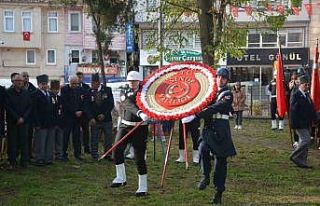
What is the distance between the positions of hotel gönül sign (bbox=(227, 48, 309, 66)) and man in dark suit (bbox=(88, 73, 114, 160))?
1135 inches

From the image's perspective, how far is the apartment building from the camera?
158ft

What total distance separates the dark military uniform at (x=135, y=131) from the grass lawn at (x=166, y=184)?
569mm

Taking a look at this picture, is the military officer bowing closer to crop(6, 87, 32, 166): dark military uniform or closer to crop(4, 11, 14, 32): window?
crop(6, 87, 32, 166): dark military uniform

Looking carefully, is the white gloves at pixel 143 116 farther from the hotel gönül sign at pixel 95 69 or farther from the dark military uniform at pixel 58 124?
the hotel gönül sign at pixel 95 69

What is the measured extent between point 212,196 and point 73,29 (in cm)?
4203

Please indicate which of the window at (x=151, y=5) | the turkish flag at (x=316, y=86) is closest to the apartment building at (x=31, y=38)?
the window at (x=151, y=5)

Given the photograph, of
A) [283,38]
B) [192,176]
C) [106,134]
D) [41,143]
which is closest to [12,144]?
[41,143]

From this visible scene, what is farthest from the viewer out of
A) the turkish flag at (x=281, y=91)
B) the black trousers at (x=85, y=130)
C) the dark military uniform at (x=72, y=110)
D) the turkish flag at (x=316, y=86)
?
the turkish flag at (x=281, y=91)

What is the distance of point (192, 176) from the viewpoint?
34.9ft

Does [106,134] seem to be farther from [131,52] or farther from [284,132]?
[131,52]

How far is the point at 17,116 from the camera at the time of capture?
36.9 ft

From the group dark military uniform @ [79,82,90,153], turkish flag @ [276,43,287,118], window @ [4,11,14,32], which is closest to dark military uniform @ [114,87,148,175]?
dark military uniform @ [79,82,90,153]

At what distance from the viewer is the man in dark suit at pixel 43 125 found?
11.9m

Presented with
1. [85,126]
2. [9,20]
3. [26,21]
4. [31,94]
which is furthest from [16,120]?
[9,20]
